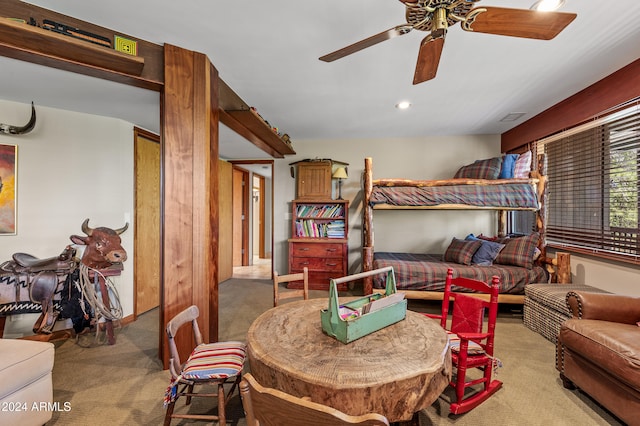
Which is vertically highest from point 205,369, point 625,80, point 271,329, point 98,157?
point 625,80

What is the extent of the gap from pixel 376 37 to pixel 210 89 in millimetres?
1373

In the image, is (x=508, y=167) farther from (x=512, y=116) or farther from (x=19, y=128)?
(x=19, y=128)

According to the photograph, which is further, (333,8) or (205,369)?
(333,8)

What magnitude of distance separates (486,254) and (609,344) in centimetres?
176

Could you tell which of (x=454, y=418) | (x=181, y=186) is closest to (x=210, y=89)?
(x=181, y=186)

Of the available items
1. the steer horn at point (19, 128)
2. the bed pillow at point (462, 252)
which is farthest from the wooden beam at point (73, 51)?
the bed pillow at point (462, 252)

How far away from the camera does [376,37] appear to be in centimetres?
143

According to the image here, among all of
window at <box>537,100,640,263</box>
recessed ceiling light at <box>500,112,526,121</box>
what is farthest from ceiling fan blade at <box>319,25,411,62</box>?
recessed ceiling light at <box>500,112,526,121</box>

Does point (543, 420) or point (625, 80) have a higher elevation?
point (625, 80)

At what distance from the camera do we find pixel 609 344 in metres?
1.58

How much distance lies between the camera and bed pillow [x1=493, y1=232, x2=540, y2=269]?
3.12 meters

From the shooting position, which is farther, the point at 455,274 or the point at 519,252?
the point at 519,252

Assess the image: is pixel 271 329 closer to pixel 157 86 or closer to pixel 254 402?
pixel 254 402

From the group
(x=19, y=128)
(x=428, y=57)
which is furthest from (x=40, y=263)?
(x=428, y=57)
